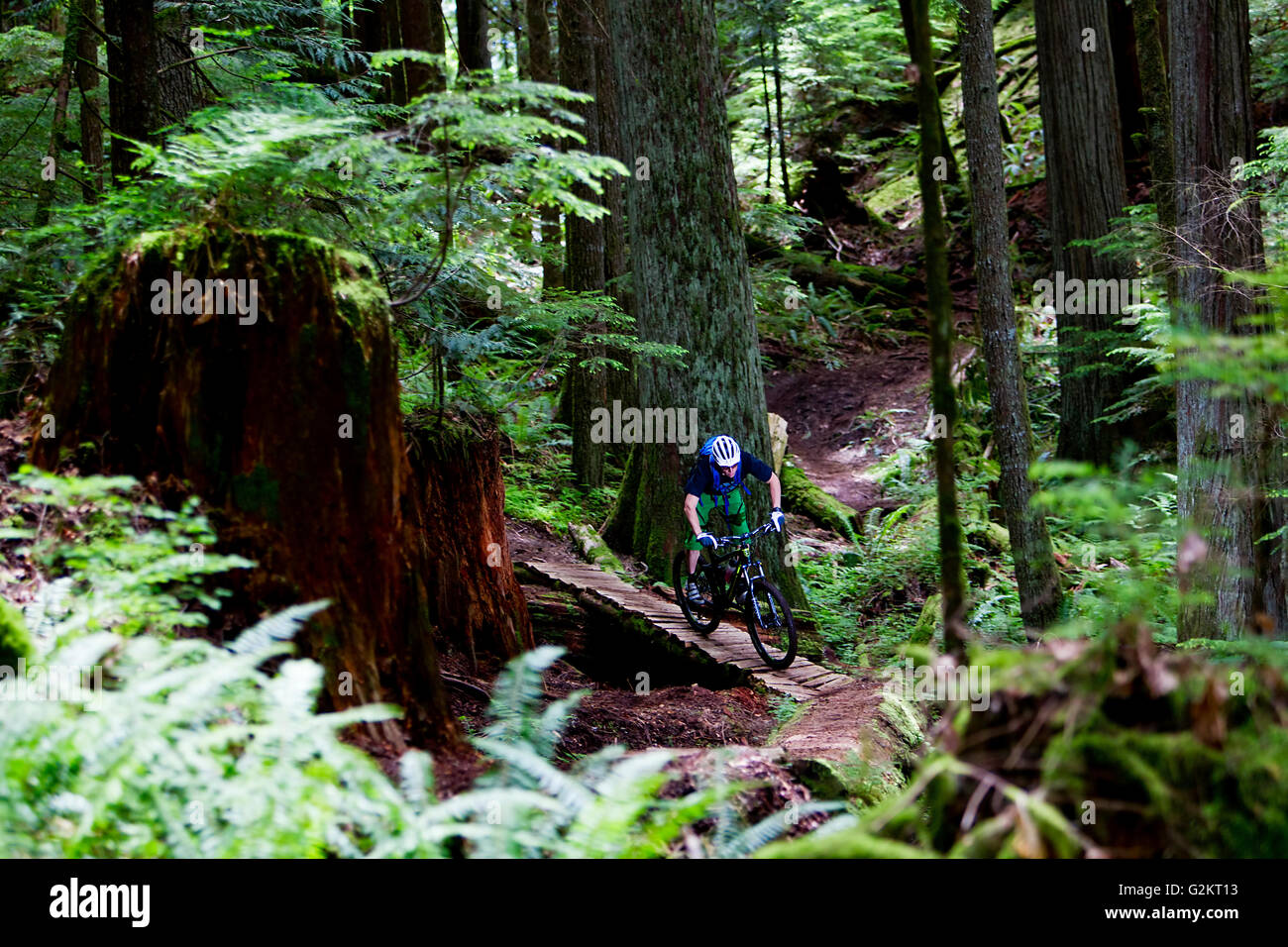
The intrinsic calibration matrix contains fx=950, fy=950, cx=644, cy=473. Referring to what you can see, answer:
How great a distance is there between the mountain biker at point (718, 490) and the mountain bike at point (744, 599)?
4.6 inches

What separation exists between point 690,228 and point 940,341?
679 cm

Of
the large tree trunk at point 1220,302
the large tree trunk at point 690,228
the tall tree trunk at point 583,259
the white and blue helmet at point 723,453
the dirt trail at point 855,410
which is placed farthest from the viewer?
the dirt trail at point 855,410

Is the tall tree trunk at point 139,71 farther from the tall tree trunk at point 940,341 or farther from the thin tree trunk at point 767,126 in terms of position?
the thin tree trunk at point 767,126

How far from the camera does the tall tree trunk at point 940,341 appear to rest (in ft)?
13.6

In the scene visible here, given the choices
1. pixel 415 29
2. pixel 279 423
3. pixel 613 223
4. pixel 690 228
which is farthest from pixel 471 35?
pixel 279 423

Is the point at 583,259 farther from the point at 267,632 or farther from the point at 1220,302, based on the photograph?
the point at 267,632

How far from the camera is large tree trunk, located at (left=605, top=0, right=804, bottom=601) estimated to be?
10.5 metres

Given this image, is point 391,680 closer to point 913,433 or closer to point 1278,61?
point 913,433

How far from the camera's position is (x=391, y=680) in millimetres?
4629

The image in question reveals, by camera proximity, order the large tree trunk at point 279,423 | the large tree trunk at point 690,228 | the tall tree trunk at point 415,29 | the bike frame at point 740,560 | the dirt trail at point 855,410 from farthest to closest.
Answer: the dirt trail at point 855,410 < the tall tree trunk at point 415,29 < the large tree trunk at point 690,228 < the bike frame at point 740,560 < the large tree trunk at point 279,423

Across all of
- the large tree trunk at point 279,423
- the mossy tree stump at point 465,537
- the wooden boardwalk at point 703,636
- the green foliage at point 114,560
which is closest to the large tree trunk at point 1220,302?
the wooden boardwalk at point 703,636

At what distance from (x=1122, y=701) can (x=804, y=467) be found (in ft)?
53.8
